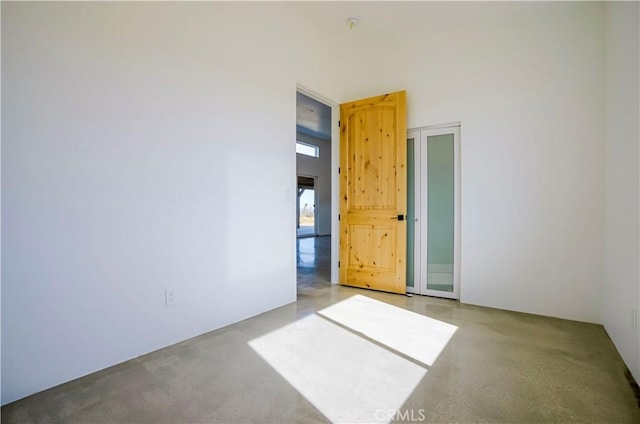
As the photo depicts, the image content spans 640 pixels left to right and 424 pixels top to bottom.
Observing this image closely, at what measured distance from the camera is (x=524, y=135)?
3.12 meters

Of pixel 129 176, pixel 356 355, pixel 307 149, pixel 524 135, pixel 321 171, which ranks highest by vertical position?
pixel 307 149

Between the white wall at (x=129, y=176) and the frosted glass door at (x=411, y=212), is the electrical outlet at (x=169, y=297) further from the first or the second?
the frosted glass door at (x=411, y=212)

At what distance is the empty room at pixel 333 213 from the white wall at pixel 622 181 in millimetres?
31

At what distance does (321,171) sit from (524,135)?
8006mm

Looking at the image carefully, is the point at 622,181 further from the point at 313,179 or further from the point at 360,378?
the point at 313,179

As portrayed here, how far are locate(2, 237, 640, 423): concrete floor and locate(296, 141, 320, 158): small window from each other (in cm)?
771

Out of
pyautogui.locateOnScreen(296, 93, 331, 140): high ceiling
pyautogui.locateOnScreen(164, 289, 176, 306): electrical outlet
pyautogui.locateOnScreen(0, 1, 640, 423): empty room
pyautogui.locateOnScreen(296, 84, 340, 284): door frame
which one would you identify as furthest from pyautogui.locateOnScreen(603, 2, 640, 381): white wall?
pyautogui.locateOnScreen(296, 93, 331, 140): high ceiling

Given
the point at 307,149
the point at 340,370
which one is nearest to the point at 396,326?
the point at 340,370

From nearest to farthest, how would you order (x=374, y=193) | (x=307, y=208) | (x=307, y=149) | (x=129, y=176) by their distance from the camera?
(x=129, y=176), (x=374, y=193), (x=307, y=149), (x=307, y=208)

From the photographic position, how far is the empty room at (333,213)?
1.68 metres

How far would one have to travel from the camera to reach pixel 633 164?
6.68ft

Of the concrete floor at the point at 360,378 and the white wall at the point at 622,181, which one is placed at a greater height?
the white wall at the point at 622,181

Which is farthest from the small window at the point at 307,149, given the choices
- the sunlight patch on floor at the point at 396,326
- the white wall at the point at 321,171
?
the sunlight patch on floor at the point at 396,326

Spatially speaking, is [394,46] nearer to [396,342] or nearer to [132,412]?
[396,342]
